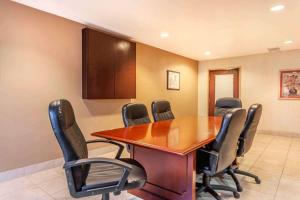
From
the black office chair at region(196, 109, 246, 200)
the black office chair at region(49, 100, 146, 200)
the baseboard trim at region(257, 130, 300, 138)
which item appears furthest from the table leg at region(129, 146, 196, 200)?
the baseboard trim at region(257, 130, 300, 138)

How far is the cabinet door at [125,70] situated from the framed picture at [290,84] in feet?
13.7

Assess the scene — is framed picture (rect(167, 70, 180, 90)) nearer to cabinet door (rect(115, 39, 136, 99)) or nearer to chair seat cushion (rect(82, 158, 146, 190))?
cabinet door (rect(115, 39, 136, 99))

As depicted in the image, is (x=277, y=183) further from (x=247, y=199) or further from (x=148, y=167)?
(x=148, y=167)

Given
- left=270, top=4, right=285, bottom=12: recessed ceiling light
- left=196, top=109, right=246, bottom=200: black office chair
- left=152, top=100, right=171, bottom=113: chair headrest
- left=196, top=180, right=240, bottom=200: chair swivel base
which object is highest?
left=270, top=4, right=285, bottom=12: recessed ceiling light

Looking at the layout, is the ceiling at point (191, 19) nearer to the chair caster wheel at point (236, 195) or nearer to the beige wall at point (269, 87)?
the beige wall at point (269, 87)

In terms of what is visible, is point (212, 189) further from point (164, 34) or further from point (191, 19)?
point (164, 34)

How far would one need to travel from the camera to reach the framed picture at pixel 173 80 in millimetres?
5598

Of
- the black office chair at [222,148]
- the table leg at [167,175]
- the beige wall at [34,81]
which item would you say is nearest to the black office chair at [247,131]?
the black office chair at [222,148]

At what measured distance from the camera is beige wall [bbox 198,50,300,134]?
17.6 ft

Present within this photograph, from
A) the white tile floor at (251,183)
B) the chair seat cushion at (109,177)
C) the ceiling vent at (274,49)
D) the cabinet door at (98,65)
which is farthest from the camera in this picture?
the ceiling vent at (274,49)

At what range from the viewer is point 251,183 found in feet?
8.39

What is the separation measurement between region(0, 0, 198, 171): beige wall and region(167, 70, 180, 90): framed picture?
2362 mm

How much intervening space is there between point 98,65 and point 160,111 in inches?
54.2

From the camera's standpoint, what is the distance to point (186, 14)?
3008 mm
